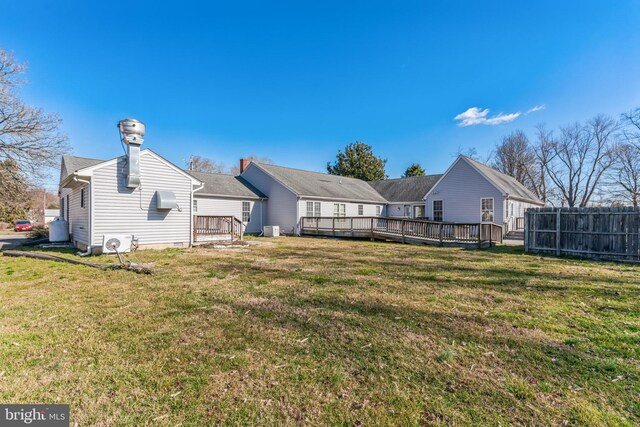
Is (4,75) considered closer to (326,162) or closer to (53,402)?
(53,402)

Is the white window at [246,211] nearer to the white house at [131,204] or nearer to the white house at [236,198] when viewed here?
the white house at [236,198]

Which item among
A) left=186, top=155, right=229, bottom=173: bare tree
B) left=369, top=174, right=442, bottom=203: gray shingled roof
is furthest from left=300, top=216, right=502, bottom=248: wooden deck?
left=186, top=155, right=229, bottom=173: bare tree

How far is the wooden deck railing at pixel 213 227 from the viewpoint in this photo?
1351 centimetres

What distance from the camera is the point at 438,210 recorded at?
21281 millimetres

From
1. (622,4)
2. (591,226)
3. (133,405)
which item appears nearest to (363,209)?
(591,226)

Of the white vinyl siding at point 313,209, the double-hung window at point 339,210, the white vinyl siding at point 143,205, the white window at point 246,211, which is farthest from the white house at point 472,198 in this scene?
the white vinyl siding at point 143,205

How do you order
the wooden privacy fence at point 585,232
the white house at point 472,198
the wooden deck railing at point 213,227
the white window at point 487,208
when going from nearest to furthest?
the wooden privacy fence at point 585,232, the wooden deck railing at point 213,227, the white house at point 472,198, the white window at point 487,208

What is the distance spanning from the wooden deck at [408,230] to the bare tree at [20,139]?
15171 mm

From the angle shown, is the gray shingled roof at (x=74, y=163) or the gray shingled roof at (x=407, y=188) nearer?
the gray shingled roof at (x=74, y=163)

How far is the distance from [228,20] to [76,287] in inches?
513

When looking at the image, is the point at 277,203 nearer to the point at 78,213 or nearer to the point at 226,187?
the point at 226,187

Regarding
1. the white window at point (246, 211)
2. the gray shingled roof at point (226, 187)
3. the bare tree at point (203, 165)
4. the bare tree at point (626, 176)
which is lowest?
the white window at point (246, 211)

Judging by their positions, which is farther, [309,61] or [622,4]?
[309,61]

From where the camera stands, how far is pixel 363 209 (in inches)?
949
